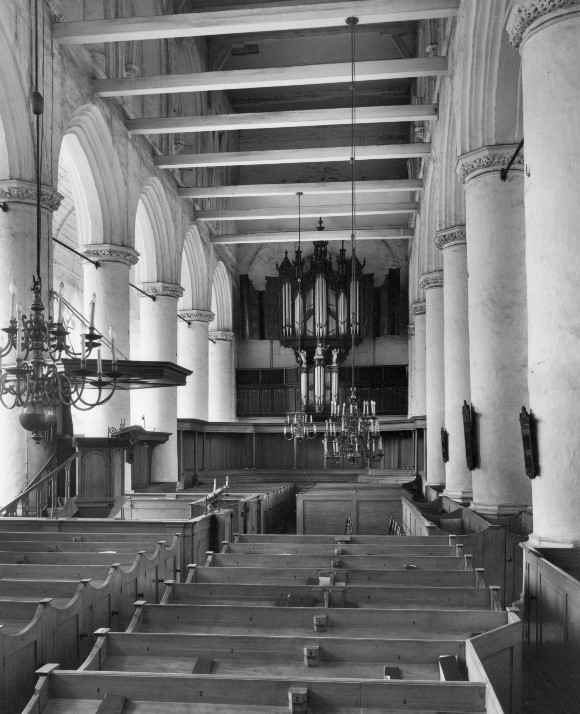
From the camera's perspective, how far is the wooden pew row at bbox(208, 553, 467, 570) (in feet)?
24.2

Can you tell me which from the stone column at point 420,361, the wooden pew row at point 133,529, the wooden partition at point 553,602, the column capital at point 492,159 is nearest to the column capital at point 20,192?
the wooden pew row at point 133,529

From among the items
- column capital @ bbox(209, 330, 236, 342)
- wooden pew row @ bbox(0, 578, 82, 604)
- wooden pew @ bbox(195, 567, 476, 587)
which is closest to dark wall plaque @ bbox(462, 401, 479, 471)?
wooden pew @ bbox(195, 567, 476, 587)

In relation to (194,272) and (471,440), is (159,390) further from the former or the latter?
(471,440)

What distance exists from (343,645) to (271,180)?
24976mm

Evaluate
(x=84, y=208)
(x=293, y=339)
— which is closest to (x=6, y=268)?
(x=84, y=208)

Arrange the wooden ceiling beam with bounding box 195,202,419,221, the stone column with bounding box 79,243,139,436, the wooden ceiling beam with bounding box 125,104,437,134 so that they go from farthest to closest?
the wooden ceiling beam with bounding box 195,202,419,221 < the stone column with bounding box 79,243,139,436 < the wooden ceiling beam with bounding box 125,104,437,134

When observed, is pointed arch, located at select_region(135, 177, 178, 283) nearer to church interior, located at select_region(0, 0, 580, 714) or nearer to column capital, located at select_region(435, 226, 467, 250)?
church interior, located at select_region(0, 0, 580, 714)

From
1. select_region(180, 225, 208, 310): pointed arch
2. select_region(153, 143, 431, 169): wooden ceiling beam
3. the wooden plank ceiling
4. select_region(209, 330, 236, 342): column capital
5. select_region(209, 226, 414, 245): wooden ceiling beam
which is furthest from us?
select_region(209, 330, 236, 342): column capital

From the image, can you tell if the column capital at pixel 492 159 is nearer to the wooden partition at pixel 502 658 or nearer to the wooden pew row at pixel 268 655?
the wooden partition at pixel 502 658

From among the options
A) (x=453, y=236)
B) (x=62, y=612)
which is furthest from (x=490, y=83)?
(x=62, y=612)

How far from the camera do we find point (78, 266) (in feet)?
81.9

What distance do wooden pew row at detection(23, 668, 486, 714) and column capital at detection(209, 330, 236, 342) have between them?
990 inches

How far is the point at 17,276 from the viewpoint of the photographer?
39.5 ft

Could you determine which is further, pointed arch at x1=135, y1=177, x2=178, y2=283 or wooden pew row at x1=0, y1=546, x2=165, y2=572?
pointed arch at x1=135, y1=177, x2=178, y2=283
